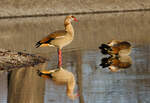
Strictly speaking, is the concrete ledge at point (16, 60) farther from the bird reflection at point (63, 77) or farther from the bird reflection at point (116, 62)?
the bird reflection at point (116, 62)

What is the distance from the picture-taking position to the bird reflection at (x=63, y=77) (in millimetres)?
8214

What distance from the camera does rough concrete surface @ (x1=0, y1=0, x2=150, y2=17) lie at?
107ft

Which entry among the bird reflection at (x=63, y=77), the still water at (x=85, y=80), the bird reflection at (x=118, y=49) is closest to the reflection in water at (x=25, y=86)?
the still water at (x=85, y=80)

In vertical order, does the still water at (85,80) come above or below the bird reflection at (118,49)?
below

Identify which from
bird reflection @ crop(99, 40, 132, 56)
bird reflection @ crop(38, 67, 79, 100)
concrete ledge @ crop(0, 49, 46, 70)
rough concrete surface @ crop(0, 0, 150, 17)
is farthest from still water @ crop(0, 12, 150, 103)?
rough concrete surface @ crop(0, 0, 150, 17)

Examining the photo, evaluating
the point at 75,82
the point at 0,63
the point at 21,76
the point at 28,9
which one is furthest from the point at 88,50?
the point at 28,9

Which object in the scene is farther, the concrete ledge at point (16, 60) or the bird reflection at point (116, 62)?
the concrete ledge at point (16, 60)

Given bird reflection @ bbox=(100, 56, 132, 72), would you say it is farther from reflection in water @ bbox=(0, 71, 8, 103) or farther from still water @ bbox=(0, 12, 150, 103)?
reflection in water @ bbox=(0, 71, 8, 103)

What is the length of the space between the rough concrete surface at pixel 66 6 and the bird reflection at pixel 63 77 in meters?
22.1

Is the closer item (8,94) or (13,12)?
(8,94)

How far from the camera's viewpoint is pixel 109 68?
35.0 ft

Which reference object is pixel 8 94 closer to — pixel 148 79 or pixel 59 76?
pixel 59 76

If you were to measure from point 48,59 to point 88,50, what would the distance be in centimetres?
192

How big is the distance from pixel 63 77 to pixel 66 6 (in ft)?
76.6
